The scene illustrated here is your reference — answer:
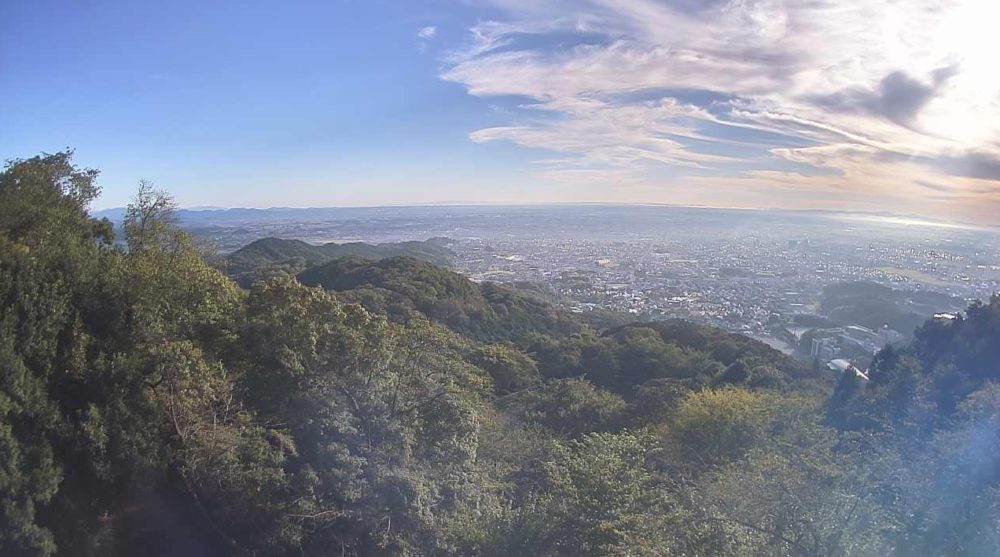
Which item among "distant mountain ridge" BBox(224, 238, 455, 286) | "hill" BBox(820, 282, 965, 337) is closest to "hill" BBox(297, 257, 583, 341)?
"distant mountain ridge" BBox(224, 238, 455, 286)

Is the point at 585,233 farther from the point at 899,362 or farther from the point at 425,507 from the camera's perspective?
the point at 425,507

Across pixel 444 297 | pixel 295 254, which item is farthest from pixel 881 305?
pixel 295 254

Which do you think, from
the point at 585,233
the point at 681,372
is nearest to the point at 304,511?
the point at 681,372

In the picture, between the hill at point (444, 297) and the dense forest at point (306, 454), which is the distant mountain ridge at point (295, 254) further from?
the dense forest at point (306, 454)

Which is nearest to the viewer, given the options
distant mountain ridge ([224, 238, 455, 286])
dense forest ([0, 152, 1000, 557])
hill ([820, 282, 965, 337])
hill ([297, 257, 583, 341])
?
dense forest ([0, 152, 1000, 557])

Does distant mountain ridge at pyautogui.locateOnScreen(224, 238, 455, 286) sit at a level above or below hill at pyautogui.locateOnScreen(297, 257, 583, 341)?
above

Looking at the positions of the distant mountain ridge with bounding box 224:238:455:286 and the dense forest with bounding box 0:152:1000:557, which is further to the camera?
the distant mountain ridge with bounding box 224:238:455:286

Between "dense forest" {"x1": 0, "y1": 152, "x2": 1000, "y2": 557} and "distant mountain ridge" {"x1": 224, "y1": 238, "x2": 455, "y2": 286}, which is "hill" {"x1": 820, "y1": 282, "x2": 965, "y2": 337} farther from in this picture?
"distant mountain ridge" {"x1": 224, "y1": 238, "x2": 455, "y2": 286}

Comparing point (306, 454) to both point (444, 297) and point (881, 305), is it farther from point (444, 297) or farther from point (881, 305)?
point (881, 305)
